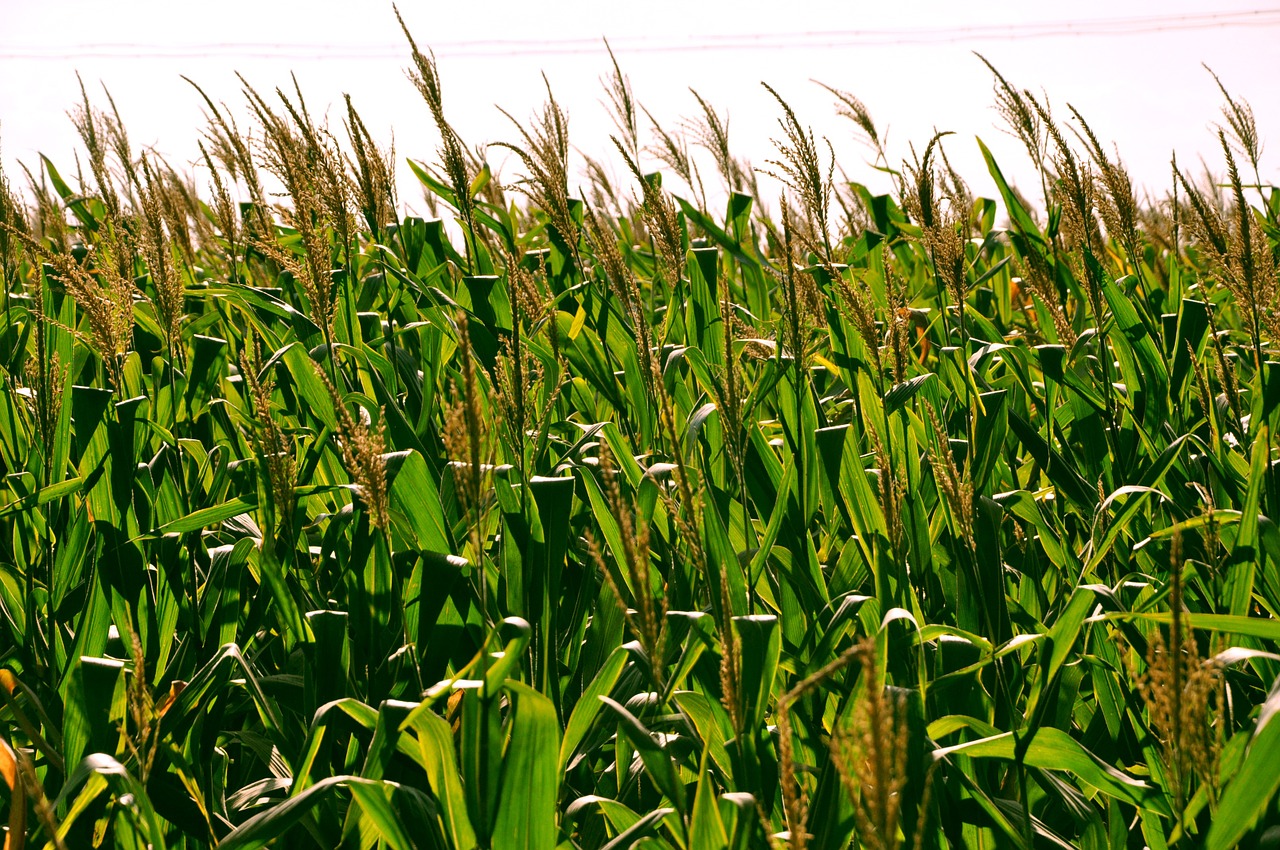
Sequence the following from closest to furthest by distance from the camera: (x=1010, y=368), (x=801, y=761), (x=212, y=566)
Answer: (x=801, y=761)
(x=212, y=566)
(x=1010, y=368)

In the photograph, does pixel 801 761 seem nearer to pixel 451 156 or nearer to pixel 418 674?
pixel 418 674

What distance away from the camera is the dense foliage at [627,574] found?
112cm

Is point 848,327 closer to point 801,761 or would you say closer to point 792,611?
point 792,611

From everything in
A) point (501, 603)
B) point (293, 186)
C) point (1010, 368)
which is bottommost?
point (501, 603)

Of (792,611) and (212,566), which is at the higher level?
(212,566)

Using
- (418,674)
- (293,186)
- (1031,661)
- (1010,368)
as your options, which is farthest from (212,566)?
(1010,368)

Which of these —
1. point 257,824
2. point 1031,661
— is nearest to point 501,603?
point 257,824

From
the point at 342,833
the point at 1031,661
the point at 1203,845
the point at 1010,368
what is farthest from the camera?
the point at 1010,368

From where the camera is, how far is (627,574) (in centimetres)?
165

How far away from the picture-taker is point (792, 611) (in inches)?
63.8

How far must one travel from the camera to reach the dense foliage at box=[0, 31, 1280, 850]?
3.66ft

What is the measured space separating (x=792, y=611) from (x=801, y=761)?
278mm

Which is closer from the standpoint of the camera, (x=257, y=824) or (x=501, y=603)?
(x=257, y=824)

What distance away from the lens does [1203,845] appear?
1053 millimetres
